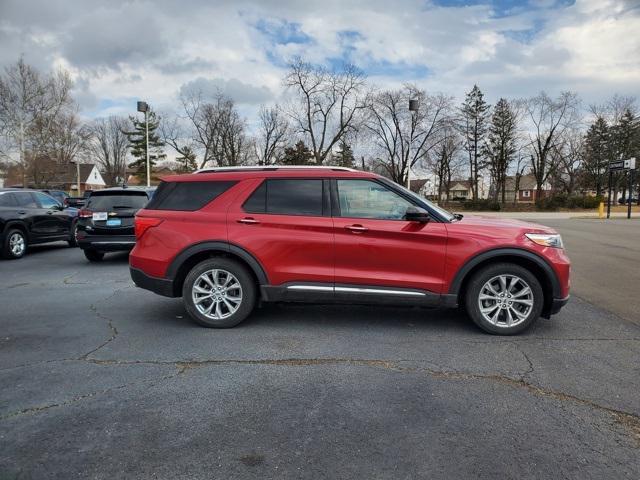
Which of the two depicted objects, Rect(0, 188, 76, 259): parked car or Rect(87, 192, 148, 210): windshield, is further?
Rect(0, 188, 76, 259): parked car

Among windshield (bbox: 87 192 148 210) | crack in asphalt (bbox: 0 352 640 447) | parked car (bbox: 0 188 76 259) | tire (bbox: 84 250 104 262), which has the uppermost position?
windshield (bbox: 87 192 148 210)

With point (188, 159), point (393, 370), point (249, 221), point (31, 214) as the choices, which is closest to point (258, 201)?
point (249, 221)

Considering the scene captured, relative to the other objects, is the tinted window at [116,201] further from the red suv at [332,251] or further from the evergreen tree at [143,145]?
the evergreen tree at [143,145]

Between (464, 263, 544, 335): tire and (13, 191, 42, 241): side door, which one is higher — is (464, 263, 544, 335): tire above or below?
below

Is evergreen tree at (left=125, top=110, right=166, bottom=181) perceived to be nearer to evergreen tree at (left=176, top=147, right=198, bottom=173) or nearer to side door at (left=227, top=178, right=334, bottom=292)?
evergreen tree at (left=176, top=147, right=198, bottom=173)

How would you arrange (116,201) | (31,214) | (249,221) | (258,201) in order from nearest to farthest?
(249,221) < (258,201) < (116,201) < (31,214)

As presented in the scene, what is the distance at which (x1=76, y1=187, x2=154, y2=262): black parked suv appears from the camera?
9625mm

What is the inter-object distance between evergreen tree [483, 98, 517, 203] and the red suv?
5257cm

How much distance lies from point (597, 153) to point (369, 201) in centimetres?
6389

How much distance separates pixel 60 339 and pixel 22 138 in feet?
145

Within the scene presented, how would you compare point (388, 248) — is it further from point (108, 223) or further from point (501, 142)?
point (501, 142)

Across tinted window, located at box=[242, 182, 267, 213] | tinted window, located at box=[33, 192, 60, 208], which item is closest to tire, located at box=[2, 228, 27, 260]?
tinted window, located at box=[33, 192, 60, 208]

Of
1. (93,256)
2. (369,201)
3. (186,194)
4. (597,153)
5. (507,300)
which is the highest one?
(597,153)

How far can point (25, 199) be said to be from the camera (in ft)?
37.6
